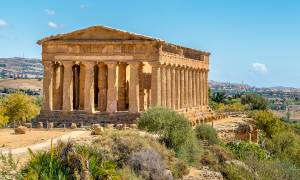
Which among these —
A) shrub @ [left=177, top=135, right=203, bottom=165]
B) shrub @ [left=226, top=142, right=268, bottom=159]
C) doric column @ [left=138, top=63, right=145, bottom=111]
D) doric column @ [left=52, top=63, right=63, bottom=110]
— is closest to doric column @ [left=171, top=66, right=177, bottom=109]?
doric column @ [left=138, top=63, right=145, bottom=111]

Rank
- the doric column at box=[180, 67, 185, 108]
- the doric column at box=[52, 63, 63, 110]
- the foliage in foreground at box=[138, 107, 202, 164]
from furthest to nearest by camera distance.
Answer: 1. the doric column at box=[180, 67, 185, 108]
2. the doric column at box=[52, 63, 63, 110]
3. the foliage in foreground at box=[138, 107, 202, 164]

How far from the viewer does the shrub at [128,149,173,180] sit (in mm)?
24297

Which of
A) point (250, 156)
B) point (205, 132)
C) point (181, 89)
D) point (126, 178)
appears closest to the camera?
point (126, 178)

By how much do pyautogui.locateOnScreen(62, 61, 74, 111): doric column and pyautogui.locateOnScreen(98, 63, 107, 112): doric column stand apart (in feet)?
13.1

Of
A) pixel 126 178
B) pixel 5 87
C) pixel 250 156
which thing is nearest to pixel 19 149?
pixel 126 178

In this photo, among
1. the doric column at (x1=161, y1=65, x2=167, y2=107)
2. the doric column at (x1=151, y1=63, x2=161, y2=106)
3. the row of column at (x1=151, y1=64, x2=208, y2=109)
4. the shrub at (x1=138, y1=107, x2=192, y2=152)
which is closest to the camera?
the shrub at (x1=138, y1=107, x2=192, y2=152)

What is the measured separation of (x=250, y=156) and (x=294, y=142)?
45.4 ft

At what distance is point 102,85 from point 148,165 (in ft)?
90.3

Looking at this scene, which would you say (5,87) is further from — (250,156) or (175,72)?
(250,156)

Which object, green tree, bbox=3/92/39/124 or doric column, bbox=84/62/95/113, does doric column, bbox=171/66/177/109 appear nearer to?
doric column, bbox=84/62/95/113

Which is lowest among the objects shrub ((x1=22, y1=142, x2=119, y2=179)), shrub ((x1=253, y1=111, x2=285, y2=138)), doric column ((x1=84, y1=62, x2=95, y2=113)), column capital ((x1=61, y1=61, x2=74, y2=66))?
shrub ((x1=253, y1=111, x2=285, y2=138))

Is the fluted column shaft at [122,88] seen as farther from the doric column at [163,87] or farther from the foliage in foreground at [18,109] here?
the foliage in foreground at [18,109]

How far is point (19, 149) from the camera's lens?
2850 centimetres

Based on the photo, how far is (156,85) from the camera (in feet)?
153
